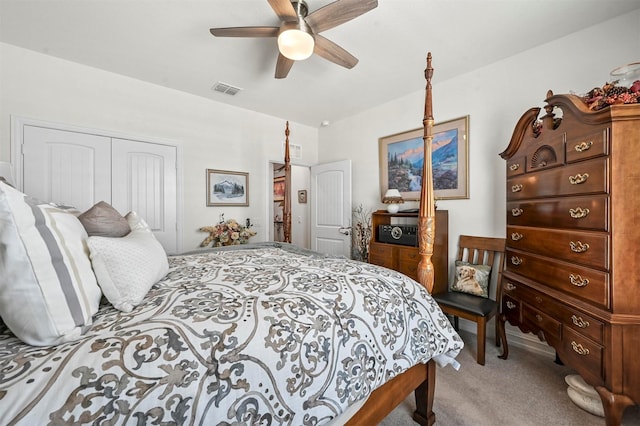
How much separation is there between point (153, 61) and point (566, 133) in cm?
337

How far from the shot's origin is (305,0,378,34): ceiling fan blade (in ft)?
5.04

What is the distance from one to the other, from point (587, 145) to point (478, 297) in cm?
149

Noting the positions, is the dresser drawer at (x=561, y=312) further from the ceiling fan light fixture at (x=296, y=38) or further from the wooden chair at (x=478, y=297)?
the ceiling fan light fixture at (x=296, y=38)

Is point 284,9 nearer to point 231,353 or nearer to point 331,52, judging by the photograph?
point 331,52

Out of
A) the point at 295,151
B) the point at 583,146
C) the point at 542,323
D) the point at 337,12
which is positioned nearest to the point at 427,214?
the point at 583,146

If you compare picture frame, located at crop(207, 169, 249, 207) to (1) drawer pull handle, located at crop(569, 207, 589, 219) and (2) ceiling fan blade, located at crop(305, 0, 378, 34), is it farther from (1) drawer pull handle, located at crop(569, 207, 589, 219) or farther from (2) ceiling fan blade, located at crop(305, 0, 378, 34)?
(1) drawer pull handle, located at crop(569, 207, 589, 219)

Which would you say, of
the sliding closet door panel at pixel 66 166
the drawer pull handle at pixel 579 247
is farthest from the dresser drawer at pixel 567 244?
the sliding closet door panel at pixel 66 166

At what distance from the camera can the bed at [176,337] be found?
22.6 inches

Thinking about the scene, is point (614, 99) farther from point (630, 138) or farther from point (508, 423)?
point (508, 423)

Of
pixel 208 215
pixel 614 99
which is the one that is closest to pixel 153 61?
pixel 208 215

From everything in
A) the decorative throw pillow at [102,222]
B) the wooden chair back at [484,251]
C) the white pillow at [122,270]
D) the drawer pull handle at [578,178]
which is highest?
the drawer pull handle at [578,178]

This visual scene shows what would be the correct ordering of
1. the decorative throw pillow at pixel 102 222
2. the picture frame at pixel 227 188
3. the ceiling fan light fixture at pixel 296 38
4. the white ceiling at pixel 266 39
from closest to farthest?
the decorative throw pillow at pixel 102 222, the ceiling fan light fixture at pixel 296 38, the white ceiling at pixel 266 39, the picture frame at pixel 227 188

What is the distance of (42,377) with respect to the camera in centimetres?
54

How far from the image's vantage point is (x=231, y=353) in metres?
0.72
